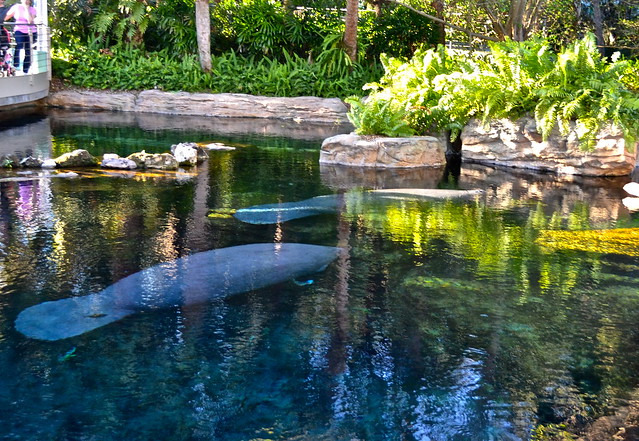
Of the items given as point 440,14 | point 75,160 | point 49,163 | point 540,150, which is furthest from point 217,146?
point 440,14

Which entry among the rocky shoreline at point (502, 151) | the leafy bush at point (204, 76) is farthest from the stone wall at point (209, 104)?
the rocky shoreline at point (502, 151)

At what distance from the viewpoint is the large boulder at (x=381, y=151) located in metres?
11.8

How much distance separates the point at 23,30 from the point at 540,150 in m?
10.4

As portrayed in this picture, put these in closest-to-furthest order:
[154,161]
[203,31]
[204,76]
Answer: [154,161]
[203,31]
[204,76]

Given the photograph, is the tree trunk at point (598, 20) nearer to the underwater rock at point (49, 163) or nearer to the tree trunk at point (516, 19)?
the tree trunk at point (516, 19)

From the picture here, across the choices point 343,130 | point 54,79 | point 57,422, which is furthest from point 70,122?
point 57,422

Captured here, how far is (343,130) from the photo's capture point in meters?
16.2

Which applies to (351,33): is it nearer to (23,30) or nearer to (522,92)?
(23,30)

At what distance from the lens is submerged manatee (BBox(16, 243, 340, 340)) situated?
5.09 metres

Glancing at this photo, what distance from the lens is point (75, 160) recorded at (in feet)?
35.3

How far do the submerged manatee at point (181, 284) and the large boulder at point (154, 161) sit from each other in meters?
4.44

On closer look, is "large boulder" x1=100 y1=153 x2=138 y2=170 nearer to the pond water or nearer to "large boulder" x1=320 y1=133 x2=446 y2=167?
the pond water

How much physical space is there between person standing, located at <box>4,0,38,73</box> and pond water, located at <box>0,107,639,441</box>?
654 centimetres

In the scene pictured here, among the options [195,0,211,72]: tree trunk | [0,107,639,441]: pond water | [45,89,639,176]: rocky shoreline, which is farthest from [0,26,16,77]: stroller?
[45,89,639,176]: rocky shoreline
